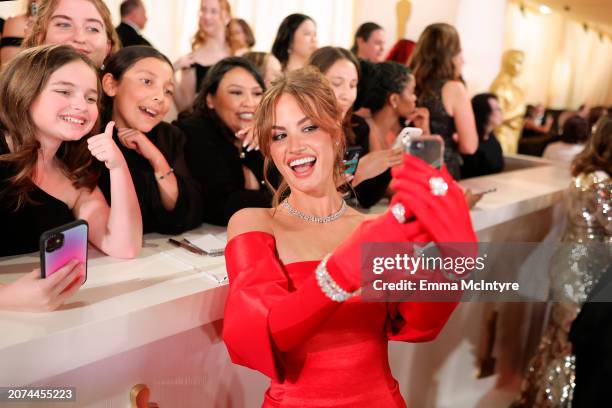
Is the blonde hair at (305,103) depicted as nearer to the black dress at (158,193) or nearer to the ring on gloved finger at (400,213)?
the ring on gloved finger at (400,213)

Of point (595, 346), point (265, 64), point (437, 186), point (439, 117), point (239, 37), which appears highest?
point (239, 37)

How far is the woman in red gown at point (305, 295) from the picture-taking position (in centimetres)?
106

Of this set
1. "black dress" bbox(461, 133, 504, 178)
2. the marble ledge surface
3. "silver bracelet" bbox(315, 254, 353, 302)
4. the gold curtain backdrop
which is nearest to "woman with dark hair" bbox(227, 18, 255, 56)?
"black dress" bbox(461, 133, 504, 178)

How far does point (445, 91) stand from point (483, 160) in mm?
861

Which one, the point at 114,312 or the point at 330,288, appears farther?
the point at 114,312

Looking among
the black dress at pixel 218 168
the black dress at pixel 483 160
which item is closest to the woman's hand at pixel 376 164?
the black dress at pixel 218 168

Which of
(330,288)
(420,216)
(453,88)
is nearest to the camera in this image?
(420,216)

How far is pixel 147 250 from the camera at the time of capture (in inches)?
61.9

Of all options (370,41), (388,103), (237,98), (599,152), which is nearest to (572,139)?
(370,41)

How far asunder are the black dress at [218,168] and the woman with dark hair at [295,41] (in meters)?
0.92

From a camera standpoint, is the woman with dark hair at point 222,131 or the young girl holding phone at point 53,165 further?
the woman with dark hair at point 222,131

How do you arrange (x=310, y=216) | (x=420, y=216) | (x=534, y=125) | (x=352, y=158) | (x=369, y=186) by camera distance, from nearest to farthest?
(x=420, y=216) → (x=310, y=216) → (x=352, y=158) → (x=369, y=186) → (x=534, y=125)

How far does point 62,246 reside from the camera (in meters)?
1.13

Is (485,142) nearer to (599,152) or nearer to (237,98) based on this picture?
(599,152)
